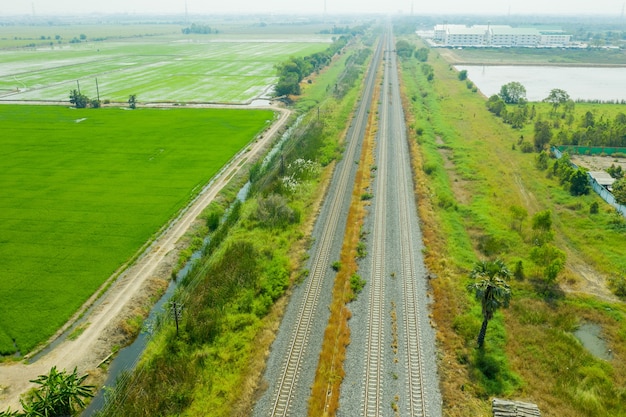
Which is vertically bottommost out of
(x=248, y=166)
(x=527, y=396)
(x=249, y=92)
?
(x=527, y=396)

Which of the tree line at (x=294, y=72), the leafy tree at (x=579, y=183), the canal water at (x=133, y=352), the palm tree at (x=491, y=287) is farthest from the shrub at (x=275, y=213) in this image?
the tree line at (x=294, y=72)

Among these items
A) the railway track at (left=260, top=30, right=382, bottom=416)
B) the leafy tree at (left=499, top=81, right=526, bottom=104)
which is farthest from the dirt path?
the leafy tree at (left=499, top=81, right=526, bottom=104)

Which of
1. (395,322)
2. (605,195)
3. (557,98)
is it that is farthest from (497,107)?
(395,322)

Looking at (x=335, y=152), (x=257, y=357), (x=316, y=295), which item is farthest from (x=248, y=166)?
(x=257, y=357)

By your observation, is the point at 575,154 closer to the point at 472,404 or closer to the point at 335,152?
the point at 335,152

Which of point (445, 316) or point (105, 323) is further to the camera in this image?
point (445, 316)

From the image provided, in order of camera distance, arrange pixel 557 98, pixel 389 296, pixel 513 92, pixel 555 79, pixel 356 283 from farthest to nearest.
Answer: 1. pixel 555 79
2. pixel 513 92
3. pixel 557 98
4. pixel 356 283
5. pixel 389 296

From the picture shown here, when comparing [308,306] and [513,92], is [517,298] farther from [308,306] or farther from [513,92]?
[513,92]
